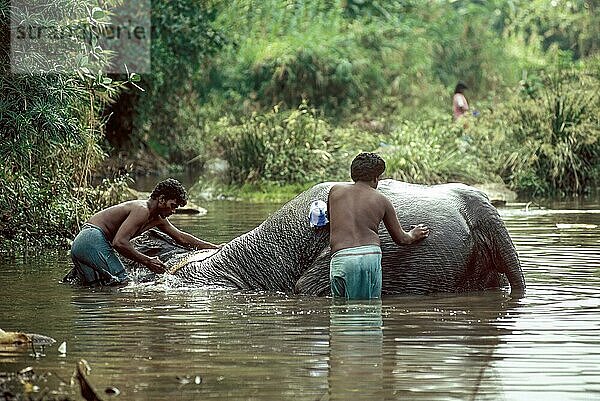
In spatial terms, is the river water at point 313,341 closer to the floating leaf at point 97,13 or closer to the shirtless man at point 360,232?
the shirtless man at point 360,232

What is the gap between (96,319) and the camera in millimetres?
8664

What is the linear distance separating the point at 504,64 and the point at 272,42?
8324 mm

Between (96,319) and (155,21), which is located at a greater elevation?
(155,21)

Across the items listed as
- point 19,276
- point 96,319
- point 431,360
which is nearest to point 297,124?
point 19,276

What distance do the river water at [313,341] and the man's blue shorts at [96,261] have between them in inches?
11.5

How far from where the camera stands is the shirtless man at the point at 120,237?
1045cm

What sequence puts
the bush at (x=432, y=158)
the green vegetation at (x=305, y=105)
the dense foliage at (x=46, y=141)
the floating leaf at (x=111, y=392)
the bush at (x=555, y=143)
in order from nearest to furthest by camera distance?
the floating leaf at (x=111, y=392) < the dense foliage at (x=46, y=141) < the green vegetation at (x=305, y=105) < the bush at (x=432, y=158) < the bush at (x=555, y=143)

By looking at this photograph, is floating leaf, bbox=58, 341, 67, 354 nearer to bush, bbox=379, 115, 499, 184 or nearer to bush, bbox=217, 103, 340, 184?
bush, bbox=379, 115, 499, 184

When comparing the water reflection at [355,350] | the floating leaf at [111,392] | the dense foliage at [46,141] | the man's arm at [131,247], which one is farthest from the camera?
the dense foliage at [46,141]

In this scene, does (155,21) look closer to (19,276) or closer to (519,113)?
(519,113)

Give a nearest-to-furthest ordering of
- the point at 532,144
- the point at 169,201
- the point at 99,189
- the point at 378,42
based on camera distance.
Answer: the point at 169,201 < the point at 99,189 < the point at 532,144 < the point at 378,42

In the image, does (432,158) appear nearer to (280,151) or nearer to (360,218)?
(280,151)

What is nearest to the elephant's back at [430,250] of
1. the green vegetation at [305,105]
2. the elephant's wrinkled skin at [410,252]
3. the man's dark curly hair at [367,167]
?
the elephant's wrinkled skin at [410,252]

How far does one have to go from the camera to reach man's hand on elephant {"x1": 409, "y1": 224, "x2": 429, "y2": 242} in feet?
30.7
